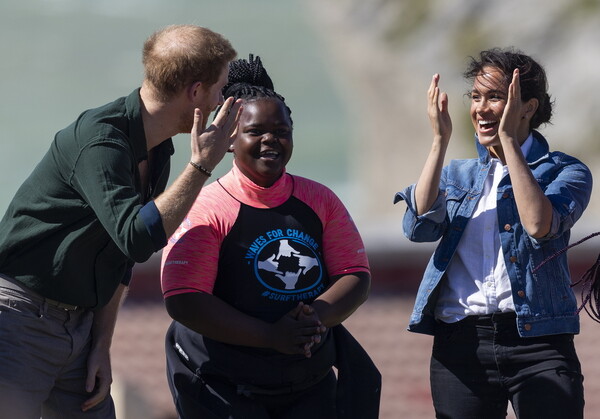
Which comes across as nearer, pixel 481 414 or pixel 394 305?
pixel 481 414

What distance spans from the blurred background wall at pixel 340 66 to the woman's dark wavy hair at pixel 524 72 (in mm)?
10286

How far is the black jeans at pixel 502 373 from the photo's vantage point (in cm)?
361

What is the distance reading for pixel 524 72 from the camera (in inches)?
151

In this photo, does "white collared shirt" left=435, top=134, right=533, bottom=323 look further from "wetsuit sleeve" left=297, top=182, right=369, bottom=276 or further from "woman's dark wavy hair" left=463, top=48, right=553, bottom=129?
"wetsuit sleeve" left=297, top=182, right=369, bottom=276

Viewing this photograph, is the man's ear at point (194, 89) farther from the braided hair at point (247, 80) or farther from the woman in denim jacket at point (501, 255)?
the woman in denim jacket at point (501, 255)

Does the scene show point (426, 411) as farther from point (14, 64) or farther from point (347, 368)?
point (14, 64)

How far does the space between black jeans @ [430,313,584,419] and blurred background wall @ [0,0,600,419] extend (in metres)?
10.5

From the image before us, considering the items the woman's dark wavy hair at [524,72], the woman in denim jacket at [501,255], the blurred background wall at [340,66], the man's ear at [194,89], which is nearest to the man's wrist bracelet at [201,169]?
the man's ear at [194,89]

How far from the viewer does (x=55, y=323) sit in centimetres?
344

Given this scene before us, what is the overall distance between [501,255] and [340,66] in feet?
55.8

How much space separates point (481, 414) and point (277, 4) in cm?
1886

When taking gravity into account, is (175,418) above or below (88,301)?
below

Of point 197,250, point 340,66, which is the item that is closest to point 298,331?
point 197,250

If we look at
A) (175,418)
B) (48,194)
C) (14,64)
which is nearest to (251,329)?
(48,194)
